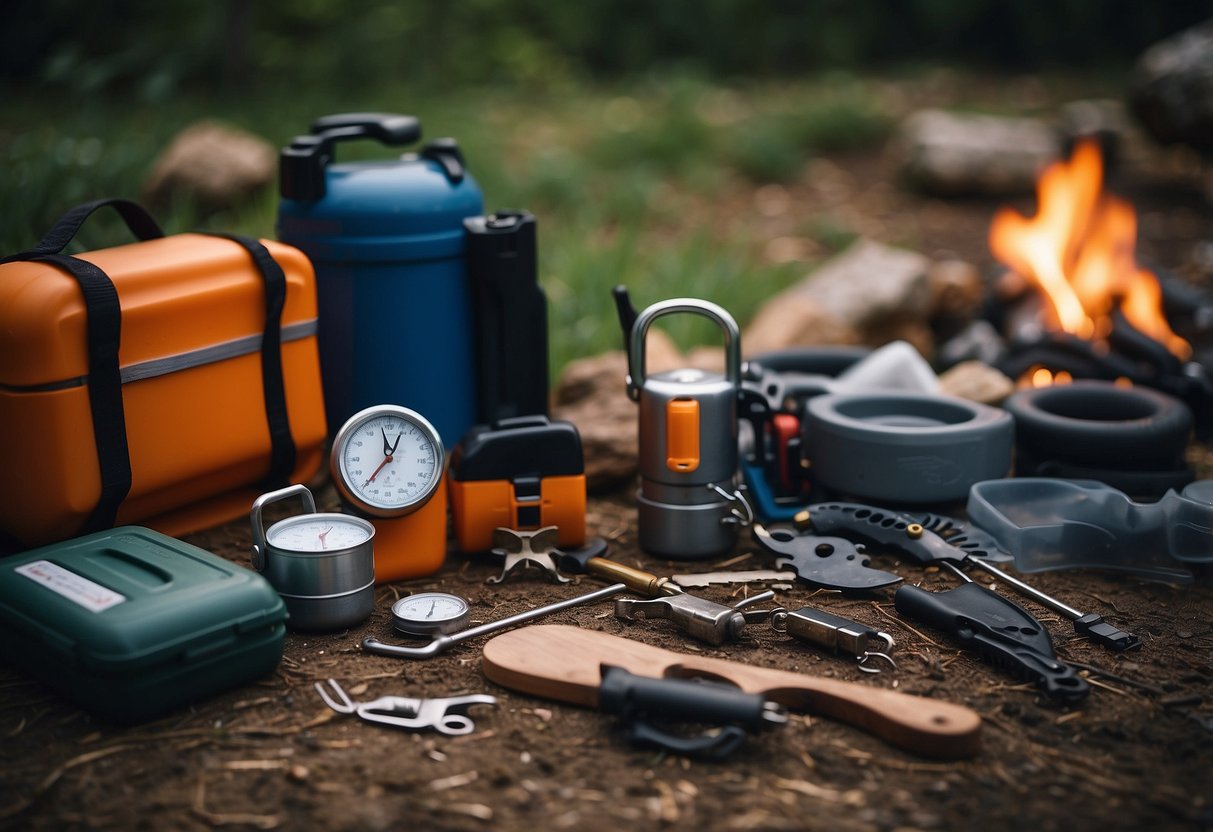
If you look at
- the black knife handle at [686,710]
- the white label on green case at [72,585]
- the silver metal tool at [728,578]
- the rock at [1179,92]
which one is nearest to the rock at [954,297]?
the rock at [1179,92]

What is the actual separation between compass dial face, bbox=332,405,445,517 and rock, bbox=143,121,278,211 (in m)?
2.88

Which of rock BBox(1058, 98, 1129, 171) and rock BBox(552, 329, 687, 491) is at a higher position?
rock BBox(1058, 98, 1129, 171)

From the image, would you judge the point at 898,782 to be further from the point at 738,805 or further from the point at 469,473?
the point at 469,473

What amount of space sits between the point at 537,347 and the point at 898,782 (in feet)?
6.25

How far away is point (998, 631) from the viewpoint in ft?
8.20

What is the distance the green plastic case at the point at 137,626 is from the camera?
2.20m

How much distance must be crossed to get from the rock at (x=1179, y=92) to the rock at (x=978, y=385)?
3095 millimetres

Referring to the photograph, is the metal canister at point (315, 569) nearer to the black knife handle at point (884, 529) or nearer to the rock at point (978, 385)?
the black knife handle at point (884, 529)

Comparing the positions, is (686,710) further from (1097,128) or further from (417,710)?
(1097,128)

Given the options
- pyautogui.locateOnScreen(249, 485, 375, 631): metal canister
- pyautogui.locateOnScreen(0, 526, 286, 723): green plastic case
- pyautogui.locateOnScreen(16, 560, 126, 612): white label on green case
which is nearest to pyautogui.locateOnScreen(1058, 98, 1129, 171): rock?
pyautogui.locateOnScreen(249, 485, 375, 631): metal canister

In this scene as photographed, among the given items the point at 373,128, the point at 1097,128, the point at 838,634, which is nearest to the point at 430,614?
the point at 838,634

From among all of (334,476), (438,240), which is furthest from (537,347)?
(334,476)

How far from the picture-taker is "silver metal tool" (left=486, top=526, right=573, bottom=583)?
2.94 metres

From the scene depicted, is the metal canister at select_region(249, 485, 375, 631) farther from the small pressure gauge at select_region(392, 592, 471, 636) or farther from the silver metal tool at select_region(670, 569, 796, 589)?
the silver metal tool at select_region(670, 569, 796, 589)
